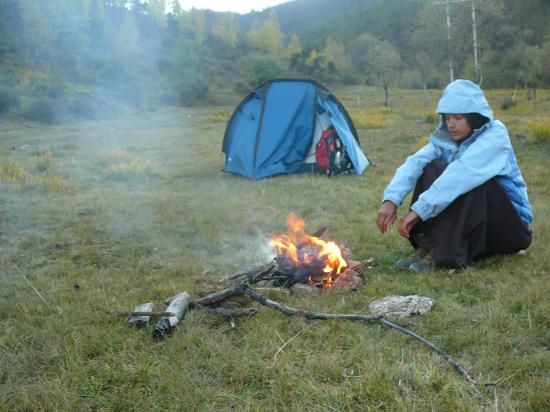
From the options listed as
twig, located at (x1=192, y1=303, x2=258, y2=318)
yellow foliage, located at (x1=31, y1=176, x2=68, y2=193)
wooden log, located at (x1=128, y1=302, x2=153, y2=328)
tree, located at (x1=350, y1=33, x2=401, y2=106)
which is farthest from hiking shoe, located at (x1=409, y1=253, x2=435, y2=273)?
tree, located at (x1=350, y1=33, x2=401, y2=106)

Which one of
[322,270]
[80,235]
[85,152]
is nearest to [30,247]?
[80,235]

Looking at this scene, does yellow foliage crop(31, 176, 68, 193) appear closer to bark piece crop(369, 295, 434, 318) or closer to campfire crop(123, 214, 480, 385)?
campfire crop(123, 214, 480, 385)

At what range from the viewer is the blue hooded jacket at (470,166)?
10.4 ft

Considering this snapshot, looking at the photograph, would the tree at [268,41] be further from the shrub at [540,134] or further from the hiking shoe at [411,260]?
the hiking shoe at [411,260]

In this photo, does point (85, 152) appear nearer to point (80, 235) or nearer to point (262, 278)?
point (80, 235)

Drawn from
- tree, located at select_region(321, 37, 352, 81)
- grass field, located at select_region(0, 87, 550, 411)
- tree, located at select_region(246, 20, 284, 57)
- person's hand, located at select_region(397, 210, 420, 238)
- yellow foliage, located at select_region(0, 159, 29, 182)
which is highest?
tree, located at select_region(246, 20, 284, 57)

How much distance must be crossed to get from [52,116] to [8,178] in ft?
55.1

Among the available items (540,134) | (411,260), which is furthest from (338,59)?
(411,260)

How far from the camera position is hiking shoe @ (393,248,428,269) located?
365cm

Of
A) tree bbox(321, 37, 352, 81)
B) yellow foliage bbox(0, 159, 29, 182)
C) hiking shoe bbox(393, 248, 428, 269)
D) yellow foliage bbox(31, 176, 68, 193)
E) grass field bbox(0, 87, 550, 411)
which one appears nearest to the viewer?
grass field bbox(0, 87, 550, 411)

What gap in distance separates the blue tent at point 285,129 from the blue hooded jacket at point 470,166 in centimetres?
452

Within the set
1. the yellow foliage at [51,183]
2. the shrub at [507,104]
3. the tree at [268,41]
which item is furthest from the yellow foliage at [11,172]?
the tree at [268,41]

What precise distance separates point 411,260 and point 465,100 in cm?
119

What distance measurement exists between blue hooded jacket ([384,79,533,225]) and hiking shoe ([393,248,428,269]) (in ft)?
1.65
